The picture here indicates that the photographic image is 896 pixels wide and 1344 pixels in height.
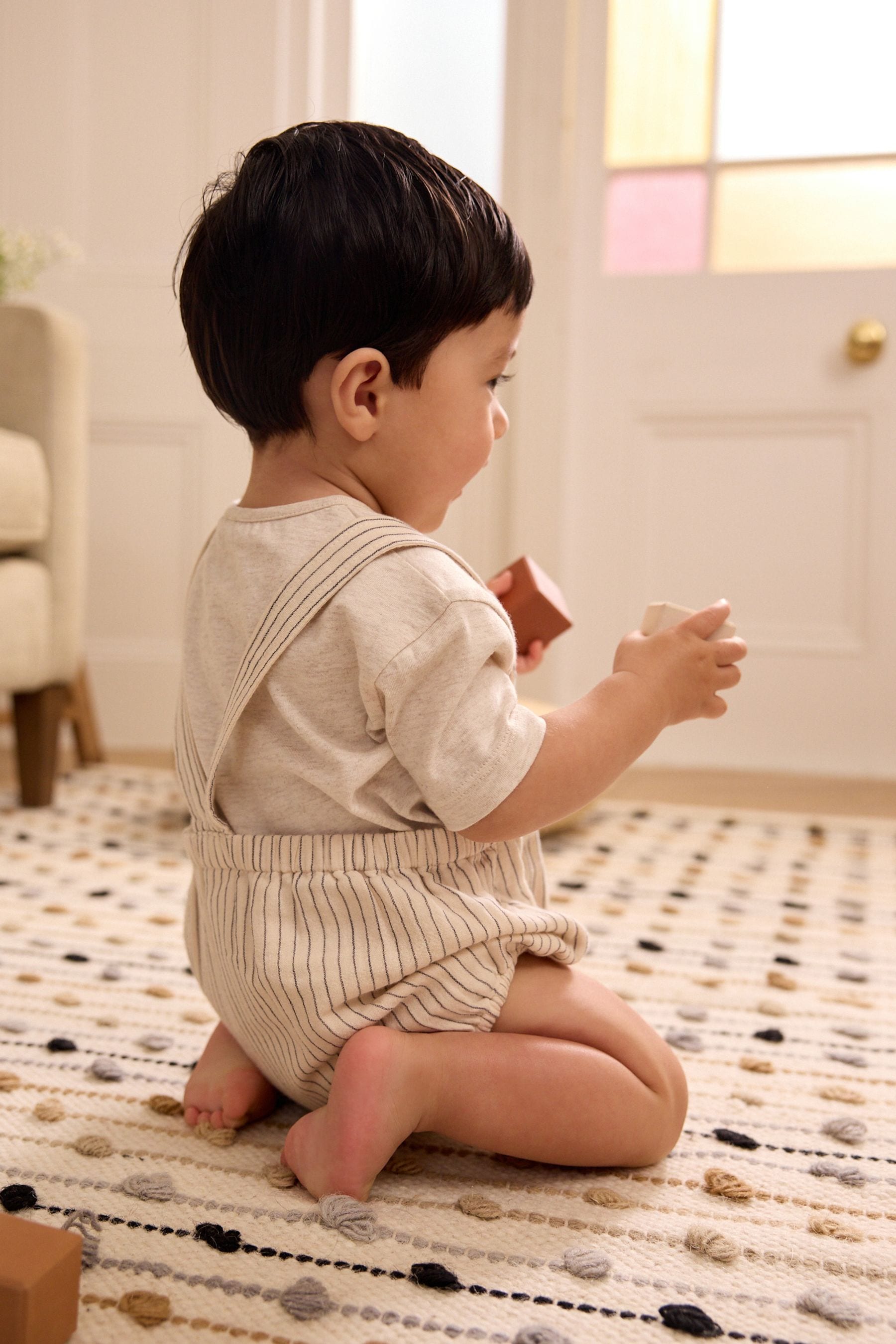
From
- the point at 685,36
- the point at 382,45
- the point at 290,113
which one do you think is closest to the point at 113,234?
the point at 290,113

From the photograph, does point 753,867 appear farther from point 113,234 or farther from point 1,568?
point 113,234

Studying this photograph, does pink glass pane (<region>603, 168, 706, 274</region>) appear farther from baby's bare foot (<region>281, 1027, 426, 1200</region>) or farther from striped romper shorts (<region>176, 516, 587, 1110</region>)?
baby's bare foot (<region>281, 1027, 426, 1200</region>)

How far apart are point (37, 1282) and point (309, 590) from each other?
0.33 meters

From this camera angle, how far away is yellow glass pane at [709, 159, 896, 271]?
2.09 meters

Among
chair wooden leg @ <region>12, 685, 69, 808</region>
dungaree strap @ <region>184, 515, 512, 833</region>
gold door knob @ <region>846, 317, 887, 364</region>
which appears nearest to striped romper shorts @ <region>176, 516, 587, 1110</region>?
dungaree strap @ <region>184, 515, 512, 833</region>

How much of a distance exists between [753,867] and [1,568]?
1037 mm

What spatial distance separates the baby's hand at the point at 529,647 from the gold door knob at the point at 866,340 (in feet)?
4.85

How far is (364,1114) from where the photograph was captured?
0.59 metres

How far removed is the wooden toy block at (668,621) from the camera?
2.25ft

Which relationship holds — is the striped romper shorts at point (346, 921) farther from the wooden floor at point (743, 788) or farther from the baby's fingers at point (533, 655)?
the wooden floor at point (743, 788)

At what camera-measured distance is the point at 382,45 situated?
225cm

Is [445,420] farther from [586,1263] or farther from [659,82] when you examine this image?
[659,82]

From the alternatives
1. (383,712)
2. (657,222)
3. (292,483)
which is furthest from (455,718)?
(657,222)

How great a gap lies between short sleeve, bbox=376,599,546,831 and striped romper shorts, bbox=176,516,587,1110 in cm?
5
